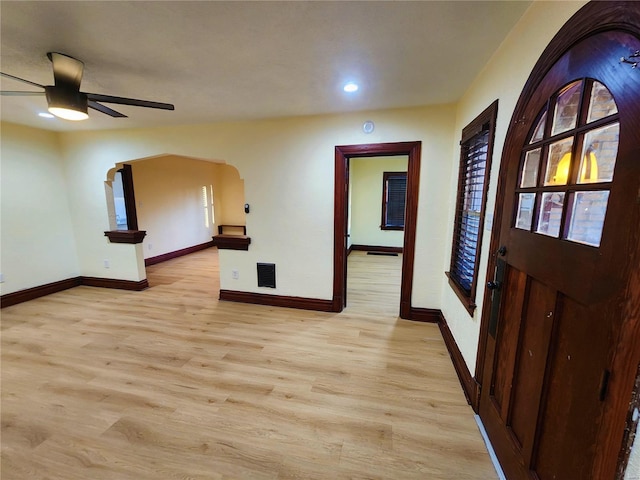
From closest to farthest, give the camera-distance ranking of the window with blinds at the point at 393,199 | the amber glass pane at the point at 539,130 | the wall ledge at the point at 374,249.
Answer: the amber glass pane at the point at 539,130
the window with blinds at the point at 393,199
the wall ledge at the point at 374,249

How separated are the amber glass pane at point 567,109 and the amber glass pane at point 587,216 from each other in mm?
292

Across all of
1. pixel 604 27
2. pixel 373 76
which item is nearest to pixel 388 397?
pixel 604 27

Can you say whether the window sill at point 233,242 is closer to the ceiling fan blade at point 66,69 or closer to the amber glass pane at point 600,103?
the ceiling fan blade at point 66,69

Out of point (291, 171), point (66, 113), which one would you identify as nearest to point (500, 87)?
point (291, 171)

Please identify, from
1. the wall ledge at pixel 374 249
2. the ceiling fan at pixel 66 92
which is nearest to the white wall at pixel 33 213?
the ceiling fan at pixel 66 92

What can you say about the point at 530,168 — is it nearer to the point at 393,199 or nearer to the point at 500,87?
the point at 500,87

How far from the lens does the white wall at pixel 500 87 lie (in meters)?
1.18

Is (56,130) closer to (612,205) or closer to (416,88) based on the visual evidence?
(416,88)

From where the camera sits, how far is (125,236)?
3.92 meters

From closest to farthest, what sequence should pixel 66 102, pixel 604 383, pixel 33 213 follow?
pixel 604 383 → pixel 66 102 → pixel 33 213

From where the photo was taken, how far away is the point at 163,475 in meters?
1.37

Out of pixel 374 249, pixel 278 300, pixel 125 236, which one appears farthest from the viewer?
pixel 374 249

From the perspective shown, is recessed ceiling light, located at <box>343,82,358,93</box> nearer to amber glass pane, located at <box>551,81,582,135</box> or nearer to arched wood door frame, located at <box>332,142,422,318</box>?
arched wood door frame, located at <box>332,142,422,318</box>

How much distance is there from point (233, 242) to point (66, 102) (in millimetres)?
2082
